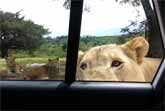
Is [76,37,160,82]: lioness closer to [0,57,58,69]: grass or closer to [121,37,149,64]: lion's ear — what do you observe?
[121,37,149,64]: lion's ear

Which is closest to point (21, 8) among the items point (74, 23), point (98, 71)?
point (74, 23)

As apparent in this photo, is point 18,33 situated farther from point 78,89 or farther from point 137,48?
point 137,48

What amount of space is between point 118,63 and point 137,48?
26 cm

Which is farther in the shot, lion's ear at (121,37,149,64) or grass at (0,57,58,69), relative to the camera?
lion's ear at (121,37,149,64)

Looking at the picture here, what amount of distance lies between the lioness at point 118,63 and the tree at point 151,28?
6 cm

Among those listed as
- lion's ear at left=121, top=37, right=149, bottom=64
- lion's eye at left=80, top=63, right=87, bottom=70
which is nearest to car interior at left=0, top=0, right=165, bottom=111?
lion's eye at left=80, top=63, right=87, bottom=70

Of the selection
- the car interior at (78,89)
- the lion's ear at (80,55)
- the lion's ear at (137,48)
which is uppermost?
the lion's ear at (137,48)

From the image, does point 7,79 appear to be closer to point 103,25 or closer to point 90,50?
point 90,50

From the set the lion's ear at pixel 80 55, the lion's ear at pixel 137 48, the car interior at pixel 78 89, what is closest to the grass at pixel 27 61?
the car interior at pixel 78 89

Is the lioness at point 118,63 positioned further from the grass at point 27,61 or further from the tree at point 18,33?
the tree at point 18,33

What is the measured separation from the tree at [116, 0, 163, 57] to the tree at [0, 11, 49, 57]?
3.00ft

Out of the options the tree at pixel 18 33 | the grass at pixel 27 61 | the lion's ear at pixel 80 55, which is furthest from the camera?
the lion's ear at pixel 80 55

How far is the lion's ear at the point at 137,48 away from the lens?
12.1 feet

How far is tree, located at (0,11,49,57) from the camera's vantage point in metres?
3.41
